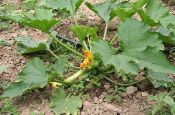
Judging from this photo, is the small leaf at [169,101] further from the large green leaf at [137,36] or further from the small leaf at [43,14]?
the small leaf at [43,14]

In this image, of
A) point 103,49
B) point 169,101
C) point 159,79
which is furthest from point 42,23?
point 169,101

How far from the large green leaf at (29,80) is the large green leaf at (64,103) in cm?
16

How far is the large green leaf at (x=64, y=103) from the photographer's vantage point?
9.65 ft

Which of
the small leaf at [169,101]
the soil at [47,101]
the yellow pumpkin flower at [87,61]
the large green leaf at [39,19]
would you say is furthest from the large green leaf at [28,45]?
the small leaf at [169,101]

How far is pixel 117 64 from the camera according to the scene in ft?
9.16

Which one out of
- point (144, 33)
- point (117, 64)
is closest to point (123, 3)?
point (144, 33)

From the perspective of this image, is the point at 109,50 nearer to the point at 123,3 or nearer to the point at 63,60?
the point at 63,60

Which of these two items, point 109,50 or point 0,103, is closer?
point 109,50

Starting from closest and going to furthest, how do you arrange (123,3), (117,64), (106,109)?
1. (117,64)
2. (106,109)
3. (123,3)

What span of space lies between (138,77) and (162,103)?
1.40ft

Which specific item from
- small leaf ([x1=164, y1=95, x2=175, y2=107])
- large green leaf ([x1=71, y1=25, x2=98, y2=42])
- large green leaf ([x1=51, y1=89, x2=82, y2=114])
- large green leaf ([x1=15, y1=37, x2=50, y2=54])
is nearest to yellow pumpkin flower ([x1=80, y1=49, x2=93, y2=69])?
large green leaf ([x1=71, y1=25, x2=98, y2=42])

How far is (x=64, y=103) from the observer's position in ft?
9.86

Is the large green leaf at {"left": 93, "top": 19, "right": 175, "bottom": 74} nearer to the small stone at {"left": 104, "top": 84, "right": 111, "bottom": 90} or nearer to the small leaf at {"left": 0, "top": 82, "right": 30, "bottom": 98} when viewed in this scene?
the small stone at {"left": 104, "top": 84, "right": 111, "bottom": 90}

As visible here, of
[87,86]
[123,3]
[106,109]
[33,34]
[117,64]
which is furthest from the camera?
[33,34]
